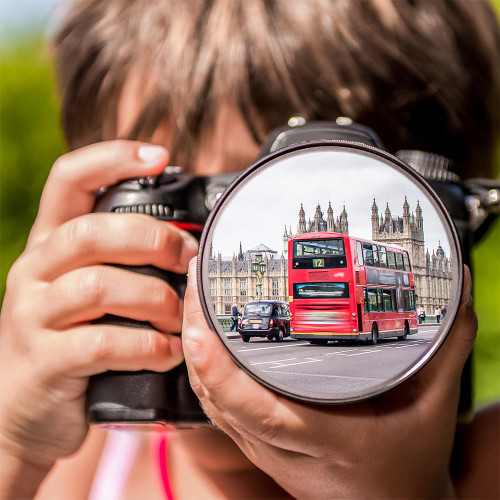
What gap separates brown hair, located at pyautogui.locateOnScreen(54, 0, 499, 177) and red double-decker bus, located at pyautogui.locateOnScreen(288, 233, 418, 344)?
168 millimetres

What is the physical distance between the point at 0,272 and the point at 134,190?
7.09 feet

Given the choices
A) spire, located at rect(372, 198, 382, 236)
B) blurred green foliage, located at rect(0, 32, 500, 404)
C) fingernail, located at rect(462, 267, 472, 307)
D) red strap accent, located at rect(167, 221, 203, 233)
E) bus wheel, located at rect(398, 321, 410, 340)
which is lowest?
bus wheel, located at rect(398, 321, 410, 340)

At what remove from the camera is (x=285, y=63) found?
1.37 feet

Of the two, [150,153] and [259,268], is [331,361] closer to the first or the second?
[259,268]

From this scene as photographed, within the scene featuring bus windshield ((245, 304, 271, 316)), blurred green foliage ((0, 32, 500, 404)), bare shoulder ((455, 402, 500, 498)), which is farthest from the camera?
blurred green foliage ((0, 32, 500, 404))

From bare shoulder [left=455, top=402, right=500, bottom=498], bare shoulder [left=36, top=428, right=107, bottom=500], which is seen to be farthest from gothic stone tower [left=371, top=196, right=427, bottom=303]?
bare shoulder [left=36, top=428, right=107, bottom=500]

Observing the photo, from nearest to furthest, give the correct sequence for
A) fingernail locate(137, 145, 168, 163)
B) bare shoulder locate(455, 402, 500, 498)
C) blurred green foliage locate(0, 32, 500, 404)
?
fingernail locate(137, 145, 168, 163), bare shoulder locate(455, 402, 500, 498), blurred green foliage locate(0, 32, 500, 404)

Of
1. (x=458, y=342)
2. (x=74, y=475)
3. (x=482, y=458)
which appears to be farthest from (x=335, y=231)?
(x=74, y=475)

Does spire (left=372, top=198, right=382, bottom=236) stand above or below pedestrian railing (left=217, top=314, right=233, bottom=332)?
above

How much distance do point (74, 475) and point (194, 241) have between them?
37 cm

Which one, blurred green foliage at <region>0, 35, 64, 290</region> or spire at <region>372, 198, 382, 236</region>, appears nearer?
spire at <region>372, 198, 382, 236</region>

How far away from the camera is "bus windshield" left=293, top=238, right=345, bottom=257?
275 mm

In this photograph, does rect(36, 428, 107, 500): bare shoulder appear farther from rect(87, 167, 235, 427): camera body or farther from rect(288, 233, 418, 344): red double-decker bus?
rect(288, 233, 418, 344): red double-decker bus

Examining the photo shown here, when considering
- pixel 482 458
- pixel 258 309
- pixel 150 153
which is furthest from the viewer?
pixel 482 458
